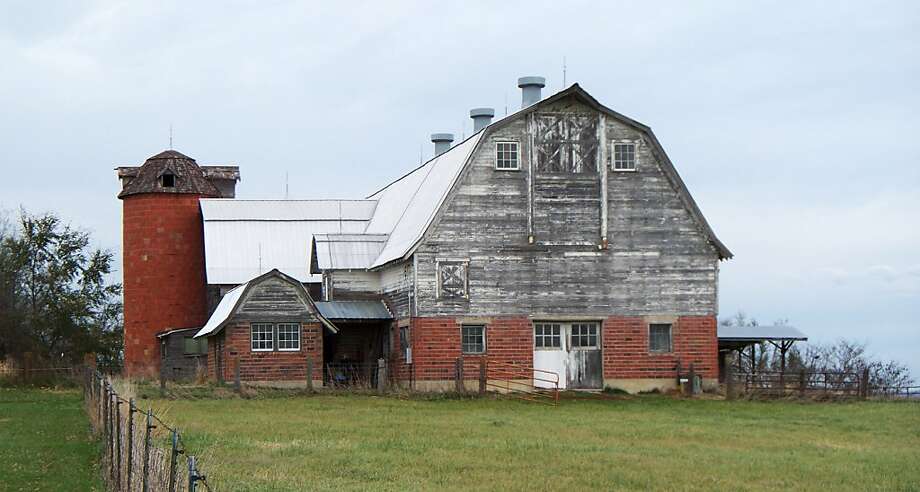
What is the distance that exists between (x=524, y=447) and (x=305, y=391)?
14.8m

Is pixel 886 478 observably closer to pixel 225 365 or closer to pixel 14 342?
pixel 225 365

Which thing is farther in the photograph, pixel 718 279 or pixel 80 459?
pixel 718 279

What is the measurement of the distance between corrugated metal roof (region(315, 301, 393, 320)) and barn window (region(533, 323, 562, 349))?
460 cm

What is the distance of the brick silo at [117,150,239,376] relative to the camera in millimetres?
53000

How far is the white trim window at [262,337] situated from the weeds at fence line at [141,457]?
11.7m

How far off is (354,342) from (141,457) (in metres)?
29.8

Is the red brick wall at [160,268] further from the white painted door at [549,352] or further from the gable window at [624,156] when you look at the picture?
the gable window at [624,156]

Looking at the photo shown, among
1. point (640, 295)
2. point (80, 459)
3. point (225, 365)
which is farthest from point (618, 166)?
point (80, 459)

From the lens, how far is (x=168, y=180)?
54.5 m

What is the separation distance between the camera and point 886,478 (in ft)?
67.8

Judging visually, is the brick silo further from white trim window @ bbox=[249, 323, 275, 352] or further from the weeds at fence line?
the weeds at fence line

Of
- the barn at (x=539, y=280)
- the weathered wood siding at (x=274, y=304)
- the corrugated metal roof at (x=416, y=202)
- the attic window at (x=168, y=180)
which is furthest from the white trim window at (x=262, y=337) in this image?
the attic window at (x=168, y=180)

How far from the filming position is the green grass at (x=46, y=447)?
2173 cm

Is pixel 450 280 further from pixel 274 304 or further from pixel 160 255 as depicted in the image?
pixel 160 255
